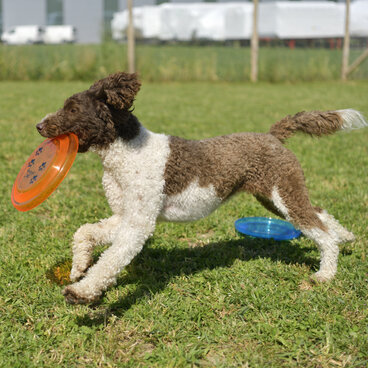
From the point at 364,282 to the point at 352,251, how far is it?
635 mm

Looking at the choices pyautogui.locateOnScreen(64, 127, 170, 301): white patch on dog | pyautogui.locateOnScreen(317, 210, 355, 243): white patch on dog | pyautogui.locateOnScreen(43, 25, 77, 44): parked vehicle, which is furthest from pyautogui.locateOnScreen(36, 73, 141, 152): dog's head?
pyautogui.locateOnScreen(43, 25, 77, 44): parked vehicle

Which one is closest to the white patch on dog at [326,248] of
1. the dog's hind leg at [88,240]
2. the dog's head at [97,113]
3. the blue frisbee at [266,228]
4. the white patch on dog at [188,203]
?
the blue frisbee at [266,228]

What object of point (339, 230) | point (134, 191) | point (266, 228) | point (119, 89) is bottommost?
point (266, 228)

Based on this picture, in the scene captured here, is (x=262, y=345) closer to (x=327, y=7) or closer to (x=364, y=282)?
(x=364, y=282)

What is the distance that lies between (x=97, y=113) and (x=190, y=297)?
161cm

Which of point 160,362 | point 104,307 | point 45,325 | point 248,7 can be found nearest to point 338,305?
point 160,362

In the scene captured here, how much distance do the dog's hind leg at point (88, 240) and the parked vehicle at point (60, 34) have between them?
18.2m

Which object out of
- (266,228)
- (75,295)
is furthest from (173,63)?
(75,295)

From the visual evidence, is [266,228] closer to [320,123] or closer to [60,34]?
[320,123]

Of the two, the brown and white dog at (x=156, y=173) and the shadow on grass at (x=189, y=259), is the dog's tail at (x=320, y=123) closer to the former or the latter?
the brown and white dog at (x=156, y=173)

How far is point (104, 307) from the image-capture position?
3385mm

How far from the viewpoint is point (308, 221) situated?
371cm

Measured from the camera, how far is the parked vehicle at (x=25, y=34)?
22.6 metres

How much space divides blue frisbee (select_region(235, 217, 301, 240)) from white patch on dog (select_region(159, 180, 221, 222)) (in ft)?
3.99
